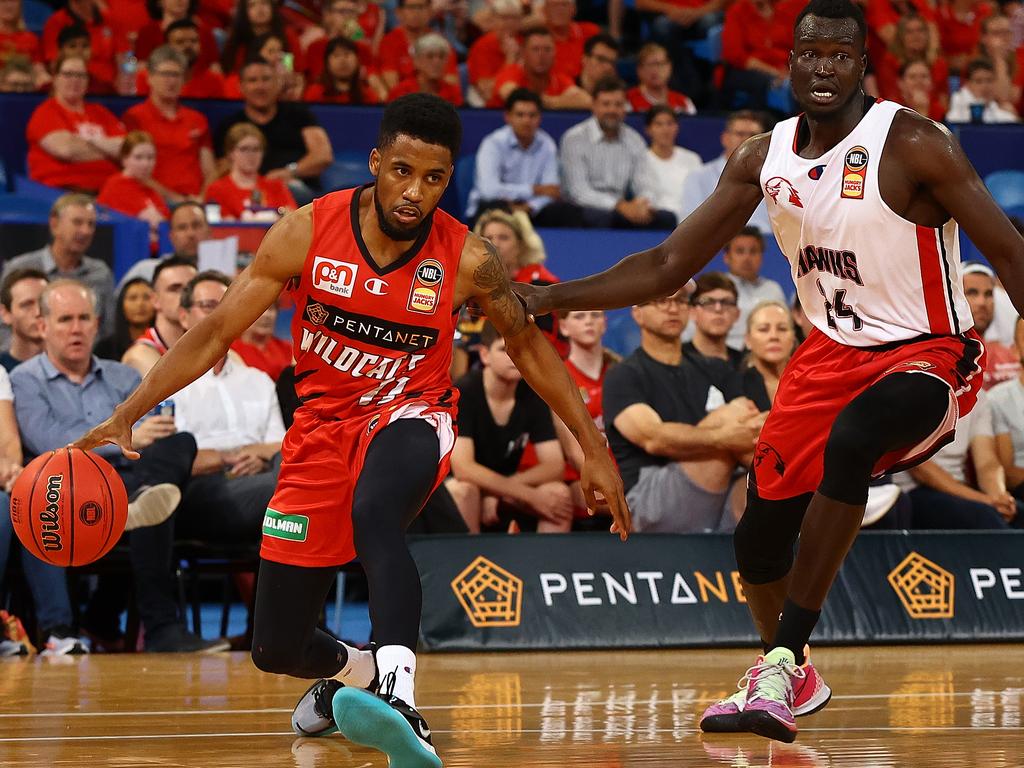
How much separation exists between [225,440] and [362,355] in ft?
11.6

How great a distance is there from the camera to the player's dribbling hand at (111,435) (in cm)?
425

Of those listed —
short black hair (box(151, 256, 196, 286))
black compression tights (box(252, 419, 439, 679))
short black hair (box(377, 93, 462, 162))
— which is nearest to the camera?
black compression tights (box(252, 419, 439, 679))

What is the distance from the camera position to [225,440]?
7.76 meters

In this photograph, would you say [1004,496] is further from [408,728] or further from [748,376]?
[408,728]

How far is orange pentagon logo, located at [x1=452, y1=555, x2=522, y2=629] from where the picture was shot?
270 inches

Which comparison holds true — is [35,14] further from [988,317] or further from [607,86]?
[988,317]

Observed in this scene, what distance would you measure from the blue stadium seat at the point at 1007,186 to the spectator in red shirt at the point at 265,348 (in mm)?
5596

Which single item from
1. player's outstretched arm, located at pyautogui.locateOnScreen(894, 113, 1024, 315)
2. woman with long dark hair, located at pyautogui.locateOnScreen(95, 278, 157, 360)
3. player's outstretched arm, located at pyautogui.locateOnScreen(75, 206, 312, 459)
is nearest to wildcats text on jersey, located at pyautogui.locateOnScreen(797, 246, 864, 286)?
player's outstretched arm, located at pyautogui.locateOnScreen(894, 113, 1024, 315)

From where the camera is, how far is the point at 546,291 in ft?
15.4

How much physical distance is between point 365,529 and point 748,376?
4139 millimetres

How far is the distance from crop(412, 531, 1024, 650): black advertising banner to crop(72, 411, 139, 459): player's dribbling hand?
9.07 feet

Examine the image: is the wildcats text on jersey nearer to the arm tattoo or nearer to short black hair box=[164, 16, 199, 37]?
the arm tattoo

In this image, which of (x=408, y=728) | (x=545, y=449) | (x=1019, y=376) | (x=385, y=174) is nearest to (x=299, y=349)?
(x=385, y=174)

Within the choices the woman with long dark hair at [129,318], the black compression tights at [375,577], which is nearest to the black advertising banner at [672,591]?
the black compression tights at [375,577]
